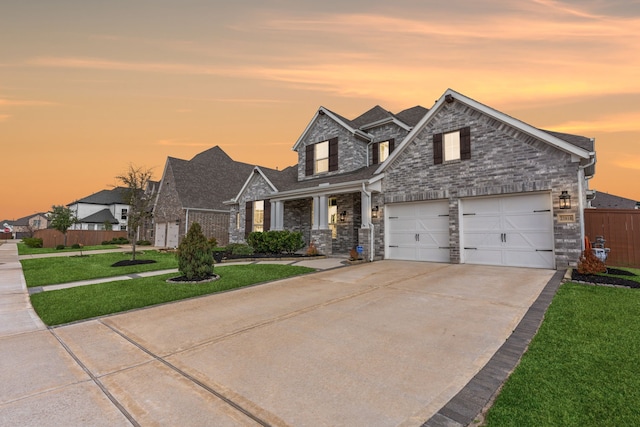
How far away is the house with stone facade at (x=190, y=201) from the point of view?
81.8 feet

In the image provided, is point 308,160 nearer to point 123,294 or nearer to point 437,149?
point 437,149

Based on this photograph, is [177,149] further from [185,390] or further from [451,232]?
[185,390]

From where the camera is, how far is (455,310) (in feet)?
18.4

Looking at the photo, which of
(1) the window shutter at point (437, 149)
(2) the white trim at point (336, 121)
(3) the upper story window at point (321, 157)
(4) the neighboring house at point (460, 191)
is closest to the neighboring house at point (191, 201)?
(2) the white trim at point (336, 121)

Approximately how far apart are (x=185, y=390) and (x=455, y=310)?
15.9 ft

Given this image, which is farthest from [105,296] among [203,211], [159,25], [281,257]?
[203,211]

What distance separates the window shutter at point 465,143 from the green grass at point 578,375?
288 inches

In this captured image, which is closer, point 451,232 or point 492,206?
point 492,206

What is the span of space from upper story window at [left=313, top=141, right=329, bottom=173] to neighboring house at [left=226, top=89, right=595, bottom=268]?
0.91 metres

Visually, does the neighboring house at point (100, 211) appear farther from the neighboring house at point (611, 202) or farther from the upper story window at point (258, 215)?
the neighboring house at point (611, 202)

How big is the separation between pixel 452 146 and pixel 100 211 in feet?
174

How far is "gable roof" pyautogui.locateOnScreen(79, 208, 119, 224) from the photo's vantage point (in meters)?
43.6

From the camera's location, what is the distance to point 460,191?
37.4 feet

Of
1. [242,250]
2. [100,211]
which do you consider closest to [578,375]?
[242,250]
